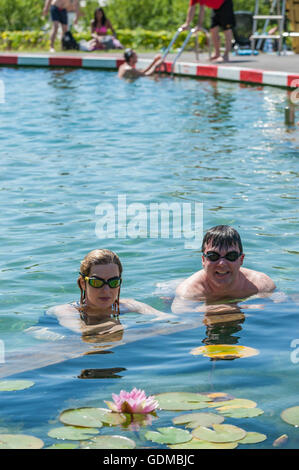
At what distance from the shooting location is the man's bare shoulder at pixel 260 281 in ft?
20.4

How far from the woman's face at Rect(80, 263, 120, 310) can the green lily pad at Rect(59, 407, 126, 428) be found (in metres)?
1.36

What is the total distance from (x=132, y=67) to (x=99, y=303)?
1394 centimetres

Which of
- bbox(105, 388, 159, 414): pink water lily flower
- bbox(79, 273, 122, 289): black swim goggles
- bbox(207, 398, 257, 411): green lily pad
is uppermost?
bbox(79, 273, 122, 289): black swim goggles

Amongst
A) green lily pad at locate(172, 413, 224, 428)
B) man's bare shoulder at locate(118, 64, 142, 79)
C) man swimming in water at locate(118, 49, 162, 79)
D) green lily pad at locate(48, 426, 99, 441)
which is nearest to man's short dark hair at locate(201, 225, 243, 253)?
green lily pad at locate(172, 413, 224, 428)

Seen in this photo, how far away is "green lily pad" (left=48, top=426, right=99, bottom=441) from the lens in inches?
146

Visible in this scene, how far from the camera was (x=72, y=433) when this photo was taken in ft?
12.3

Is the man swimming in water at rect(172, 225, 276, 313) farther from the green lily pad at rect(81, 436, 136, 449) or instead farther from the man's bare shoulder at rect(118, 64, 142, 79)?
the man's bare shoulder at rect(118, 64, 142, 79)

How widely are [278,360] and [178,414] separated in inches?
41.8

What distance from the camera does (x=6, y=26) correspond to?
26.5 meters

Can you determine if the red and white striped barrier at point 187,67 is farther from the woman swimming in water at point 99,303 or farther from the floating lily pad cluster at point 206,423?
the floating lily pad cluster at point 206,423

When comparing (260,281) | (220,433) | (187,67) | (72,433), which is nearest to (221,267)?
(260,281)

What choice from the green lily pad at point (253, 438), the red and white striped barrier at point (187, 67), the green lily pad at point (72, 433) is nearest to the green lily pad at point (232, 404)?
the green lily pad at point (253, 438)
